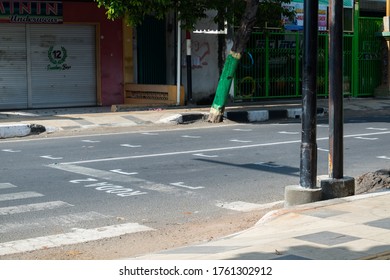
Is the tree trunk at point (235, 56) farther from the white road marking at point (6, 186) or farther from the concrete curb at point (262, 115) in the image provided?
the white road marking at point (6, 186)

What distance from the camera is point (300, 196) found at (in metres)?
9.13

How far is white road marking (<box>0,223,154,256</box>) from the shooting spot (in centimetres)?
777

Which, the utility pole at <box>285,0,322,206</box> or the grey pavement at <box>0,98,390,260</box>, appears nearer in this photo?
the grey pavement at <box>0,98,390,260</box>

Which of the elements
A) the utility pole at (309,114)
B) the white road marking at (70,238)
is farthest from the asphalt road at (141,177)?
the utility pole at (309,114)

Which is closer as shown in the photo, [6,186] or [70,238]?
[70,238]

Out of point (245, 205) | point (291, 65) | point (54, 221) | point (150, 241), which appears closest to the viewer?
point (150, 241)

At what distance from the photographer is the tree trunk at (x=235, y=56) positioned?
19.6 m

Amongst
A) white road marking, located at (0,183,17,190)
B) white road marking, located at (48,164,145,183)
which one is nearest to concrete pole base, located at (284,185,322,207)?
white road marking, located at (48,164,145,183)

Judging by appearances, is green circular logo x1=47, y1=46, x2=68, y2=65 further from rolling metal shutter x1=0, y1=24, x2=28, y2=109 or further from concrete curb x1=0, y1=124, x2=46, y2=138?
concrete curb x1=0, y1=124, x2=46, y2=138

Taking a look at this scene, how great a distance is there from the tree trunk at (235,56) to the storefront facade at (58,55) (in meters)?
5.29

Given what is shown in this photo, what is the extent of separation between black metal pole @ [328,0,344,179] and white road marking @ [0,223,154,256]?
2579 millimetres

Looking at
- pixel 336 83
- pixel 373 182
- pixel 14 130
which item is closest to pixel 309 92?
pixel 336 83

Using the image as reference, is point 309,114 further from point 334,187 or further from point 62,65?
point 62,65

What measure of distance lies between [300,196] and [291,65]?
1839cm
